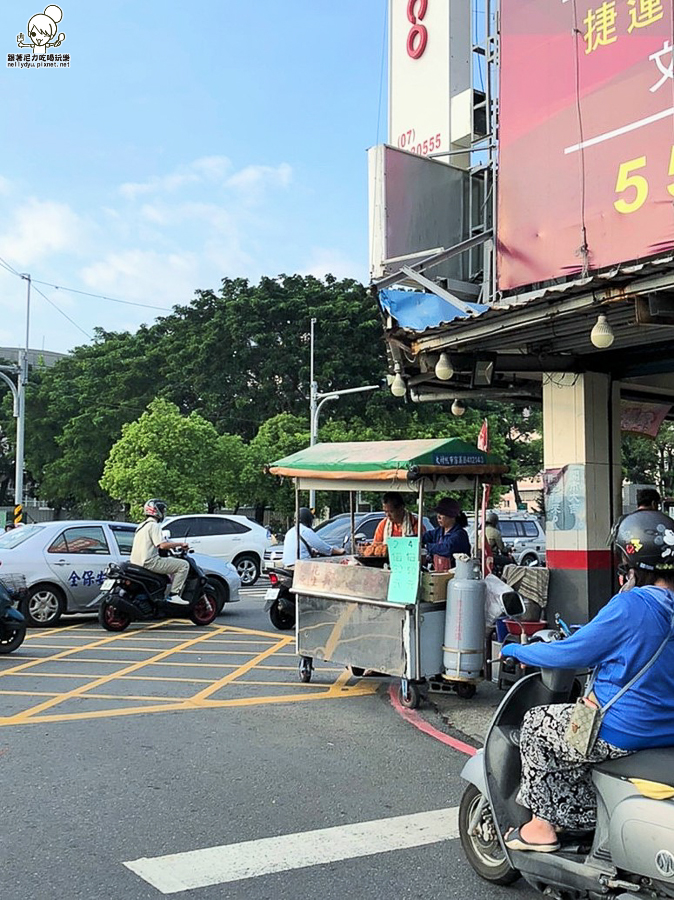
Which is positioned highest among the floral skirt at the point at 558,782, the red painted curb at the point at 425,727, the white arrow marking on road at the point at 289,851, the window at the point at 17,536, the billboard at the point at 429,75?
the billboard at the point at 429,75

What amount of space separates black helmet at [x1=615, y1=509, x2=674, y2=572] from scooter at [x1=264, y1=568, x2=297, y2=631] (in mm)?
8447

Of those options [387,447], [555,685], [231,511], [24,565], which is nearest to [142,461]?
[231,511]

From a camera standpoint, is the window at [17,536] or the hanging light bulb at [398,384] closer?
the hanging light bulb at [398,384]

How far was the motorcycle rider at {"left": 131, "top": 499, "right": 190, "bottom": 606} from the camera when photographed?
11.6 metres

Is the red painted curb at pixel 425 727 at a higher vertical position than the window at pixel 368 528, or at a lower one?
lower

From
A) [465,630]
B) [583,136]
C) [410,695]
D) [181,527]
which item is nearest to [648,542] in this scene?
[465,630]

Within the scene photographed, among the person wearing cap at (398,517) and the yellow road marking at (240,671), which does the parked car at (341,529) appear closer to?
the yellow road marking at (240,671)

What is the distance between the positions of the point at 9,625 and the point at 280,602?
377 centimetres

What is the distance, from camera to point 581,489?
880cm

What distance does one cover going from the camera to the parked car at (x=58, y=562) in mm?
11594

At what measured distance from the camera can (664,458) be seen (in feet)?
126

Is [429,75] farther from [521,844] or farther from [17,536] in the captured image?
[521,844]

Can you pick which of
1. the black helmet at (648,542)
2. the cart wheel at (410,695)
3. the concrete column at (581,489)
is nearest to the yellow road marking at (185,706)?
the cart wheel at (410,695)

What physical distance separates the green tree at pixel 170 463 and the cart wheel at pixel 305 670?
20986 millimetres
